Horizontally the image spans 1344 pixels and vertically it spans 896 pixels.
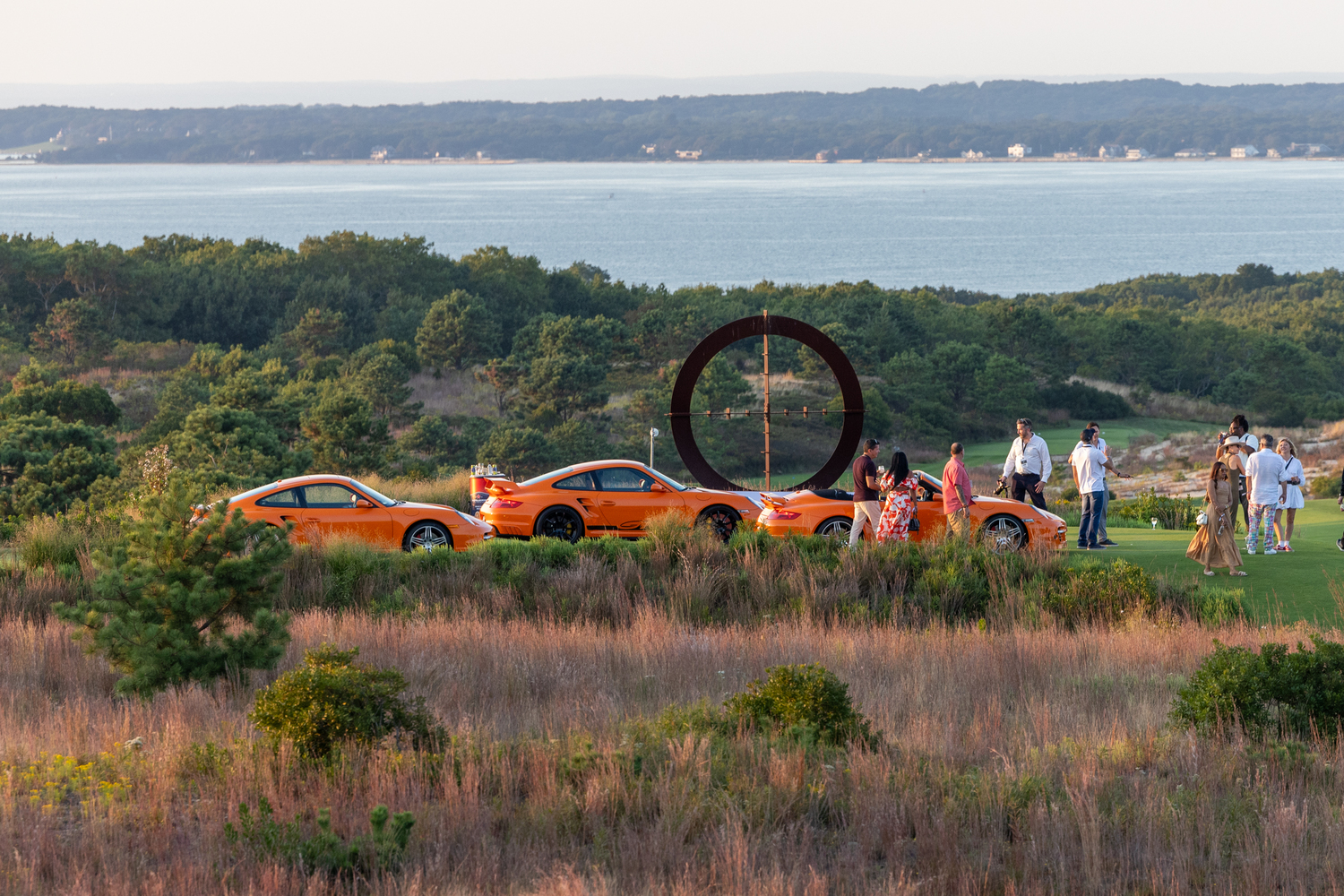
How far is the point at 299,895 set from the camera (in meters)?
5.73

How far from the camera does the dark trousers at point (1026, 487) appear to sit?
15.9 metres

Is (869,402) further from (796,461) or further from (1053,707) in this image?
(1053,707)

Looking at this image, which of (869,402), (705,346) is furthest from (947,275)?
(705,346)

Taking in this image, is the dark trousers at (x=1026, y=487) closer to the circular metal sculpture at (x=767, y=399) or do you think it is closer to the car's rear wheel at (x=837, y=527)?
the car's rear wheel at (x=837, y=527)

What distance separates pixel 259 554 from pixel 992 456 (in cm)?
3872

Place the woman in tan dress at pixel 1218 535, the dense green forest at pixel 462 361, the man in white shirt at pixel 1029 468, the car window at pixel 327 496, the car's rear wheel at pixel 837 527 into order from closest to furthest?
1. the woman in tan dress at pixel 1218 535
2. the car's rear wheel at pixel 837 527
3. the man in white shirt at pixel 1029 468
4. the car window at pixel 327 496
5. the dense green forest at pixel 462 361

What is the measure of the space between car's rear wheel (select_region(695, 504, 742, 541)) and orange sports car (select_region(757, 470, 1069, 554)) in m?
0.76

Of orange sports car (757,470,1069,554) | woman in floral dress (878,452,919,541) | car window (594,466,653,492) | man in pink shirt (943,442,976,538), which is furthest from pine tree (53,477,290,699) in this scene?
man in pink shirt (943,442,976,538)

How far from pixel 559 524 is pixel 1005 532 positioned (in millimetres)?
5973

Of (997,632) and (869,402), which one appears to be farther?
(869,402)

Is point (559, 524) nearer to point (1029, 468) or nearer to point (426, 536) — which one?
point (426, 536)

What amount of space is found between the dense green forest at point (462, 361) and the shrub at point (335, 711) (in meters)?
17.0

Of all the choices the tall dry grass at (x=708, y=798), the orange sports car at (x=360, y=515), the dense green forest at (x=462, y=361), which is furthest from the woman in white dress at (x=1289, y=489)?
the dense green forest at (x=462, y=361)

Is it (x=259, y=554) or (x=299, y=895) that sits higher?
(x=259, y=554)
